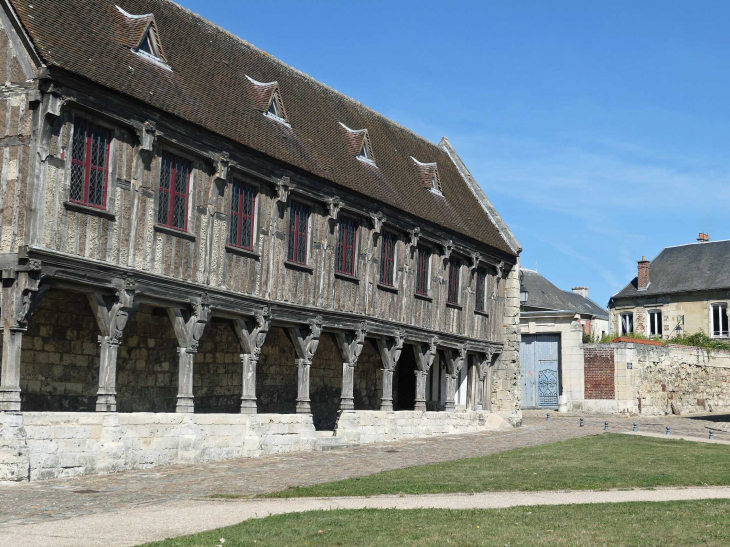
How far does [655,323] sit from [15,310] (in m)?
42.6

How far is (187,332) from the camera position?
55.8ft

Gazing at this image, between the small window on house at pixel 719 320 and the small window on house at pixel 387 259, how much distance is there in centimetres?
2997

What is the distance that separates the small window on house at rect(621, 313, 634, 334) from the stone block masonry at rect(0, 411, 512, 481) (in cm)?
3319

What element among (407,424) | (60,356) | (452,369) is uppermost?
(452,369)

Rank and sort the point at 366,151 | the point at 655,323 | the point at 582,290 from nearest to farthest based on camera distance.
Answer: the point at 366,151 → the point at 655,323 → the point at 582,290

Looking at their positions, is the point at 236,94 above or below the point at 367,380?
above

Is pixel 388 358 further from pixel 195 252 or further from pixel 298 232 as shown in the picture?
pixel 195 252

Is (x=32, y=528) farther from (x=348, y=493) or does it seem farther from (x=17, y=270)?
(x=17, y=270)

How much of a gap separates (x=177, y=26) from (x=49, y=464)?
32.7ft

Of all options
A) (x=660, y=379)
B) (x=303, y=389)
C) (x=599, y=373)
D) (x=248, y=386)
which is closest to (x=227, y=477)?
(x=248, y=386)

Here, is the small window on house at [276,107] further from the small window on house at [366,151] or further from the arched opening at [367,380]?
the arched opening at [367,380]

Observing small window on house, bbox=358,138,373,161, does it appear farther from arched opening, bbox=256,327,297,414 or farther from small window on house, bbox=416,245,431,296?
arched opening, bbox=256,327,297,414

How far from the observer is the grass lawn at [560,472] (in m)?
12.9

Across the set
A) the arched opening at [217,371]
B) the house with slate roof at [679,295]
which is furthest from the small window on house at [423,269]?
the house with slate roof at [679,295]
